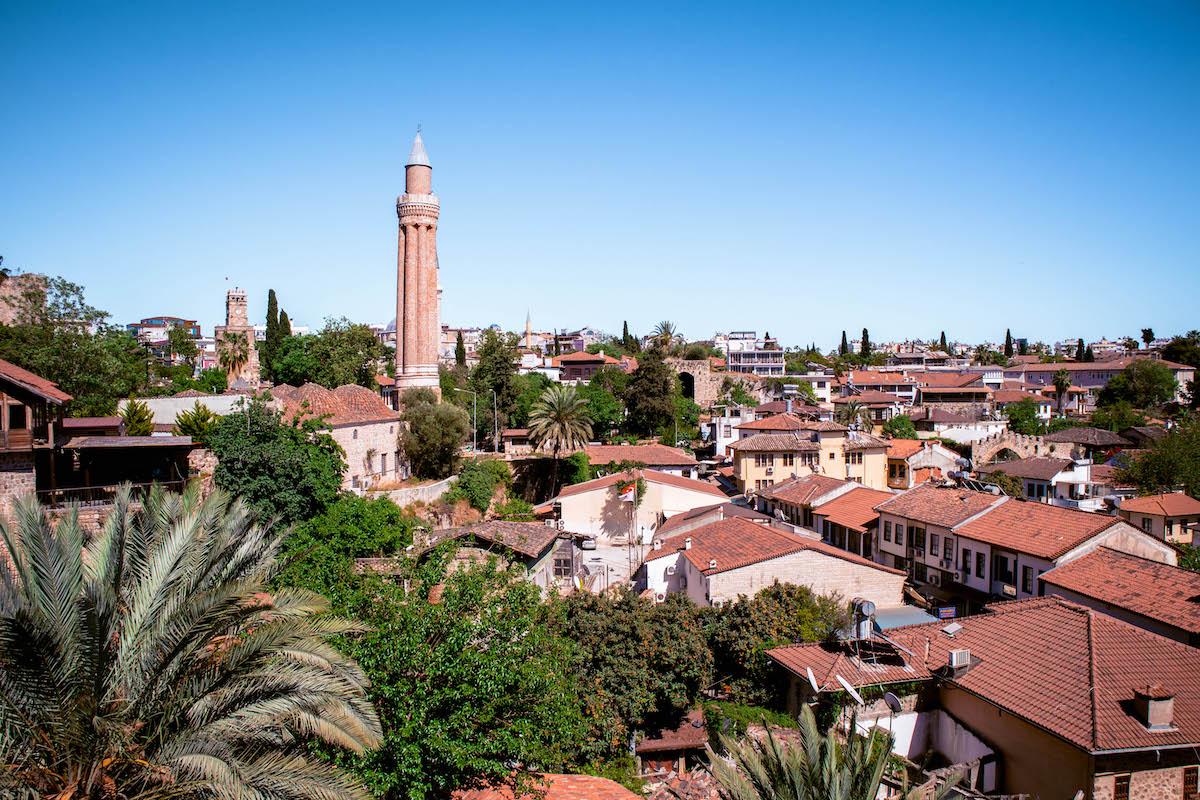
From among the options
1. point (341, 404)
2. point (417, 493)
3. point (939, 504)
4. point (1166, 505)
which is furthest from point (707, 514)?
point (1166, 505)

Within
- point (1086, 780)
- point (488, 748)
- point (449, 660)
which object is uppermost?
point (449, 660)

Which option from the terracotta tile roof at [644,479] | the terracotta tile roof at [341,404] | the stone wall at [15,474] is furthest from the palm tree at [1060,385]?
the stone wall at [15,474]

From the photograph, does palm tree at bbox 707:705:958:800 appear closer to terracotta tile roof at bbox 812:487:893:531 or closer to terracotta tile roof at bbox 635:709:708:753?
terracotta tile roof at bbox 635:709:708:753

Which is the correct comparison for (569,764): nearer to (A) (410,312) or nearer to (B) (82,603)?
(B) (82,603)

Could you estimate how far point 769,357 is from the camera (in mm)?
89375

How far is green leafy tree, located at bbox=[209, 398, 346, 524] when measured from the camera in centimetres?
2389

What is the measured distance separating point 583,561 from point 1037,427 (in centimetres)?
4939

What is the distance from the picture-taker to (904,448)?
4775 centimetres

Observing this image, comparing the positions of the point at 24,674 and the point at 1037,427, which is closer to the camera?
the point at 24,674

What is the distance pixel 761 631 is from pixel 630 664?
11.9 ft

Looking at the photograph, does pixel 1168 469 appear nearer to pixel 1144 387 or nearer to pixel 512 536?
pixel 512 536

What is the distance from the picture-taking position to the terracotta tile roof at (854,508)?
101 feet

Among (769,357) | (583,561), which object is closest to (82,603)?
(583,561)

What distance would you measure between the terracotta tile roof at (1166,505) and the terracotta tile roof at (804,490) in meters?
12.0
